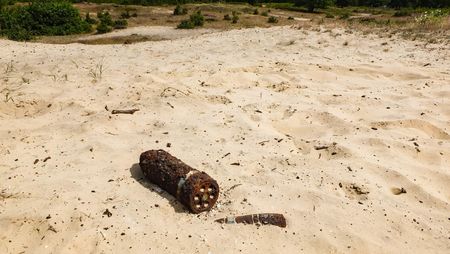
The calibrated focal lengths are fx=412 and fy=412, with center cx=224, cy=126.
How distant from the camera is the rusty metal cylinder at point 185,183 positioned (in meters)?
3.48

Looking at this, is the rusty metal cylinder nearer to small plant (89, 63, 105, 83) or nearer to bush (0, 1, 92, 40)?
small plant (89, 63, 105, 83)

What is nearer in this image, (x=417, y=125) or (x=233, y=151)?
(x=233, y=151)

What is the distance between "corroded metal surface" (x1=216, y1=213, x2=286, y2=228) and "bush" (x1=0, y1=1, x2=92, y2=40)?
1732cm

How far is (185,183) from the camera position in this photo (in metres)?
3.52

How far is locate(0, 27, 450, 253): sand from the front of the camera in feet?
10.8

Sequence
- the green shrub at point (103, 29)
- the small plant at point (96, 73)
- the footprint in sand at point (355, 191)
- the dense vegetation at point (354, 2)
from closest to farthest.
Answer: the footprint in sand at point (355, 191), the small plant at point (96, 73), the green shrub at point (103, 29), the dense vegetation at point (354, 2)

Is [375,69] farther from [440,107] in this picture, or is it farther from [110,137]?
[110,137]

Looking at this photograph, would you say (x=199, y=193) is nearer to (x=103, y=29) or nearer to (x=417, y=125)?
(x=417, y=125)

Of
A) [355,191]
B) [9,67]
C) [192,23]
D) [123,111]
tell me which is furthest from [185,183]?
[192,23]

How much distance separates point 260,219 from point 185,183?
70 cm

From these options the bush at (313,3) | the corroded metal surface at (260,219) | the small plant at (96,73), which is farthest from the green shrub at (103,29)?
the bush at (313,3)

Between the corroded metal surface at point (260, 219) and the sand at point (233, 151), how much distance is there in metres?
0.07

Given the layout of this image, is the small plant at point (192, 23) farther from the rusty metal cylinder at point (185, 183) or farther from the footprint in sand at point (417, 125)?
the rusty metal cylinder at point (185, 183)

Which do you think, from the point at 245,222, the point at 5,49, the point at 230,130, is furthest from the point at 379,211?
the point at 5,49
